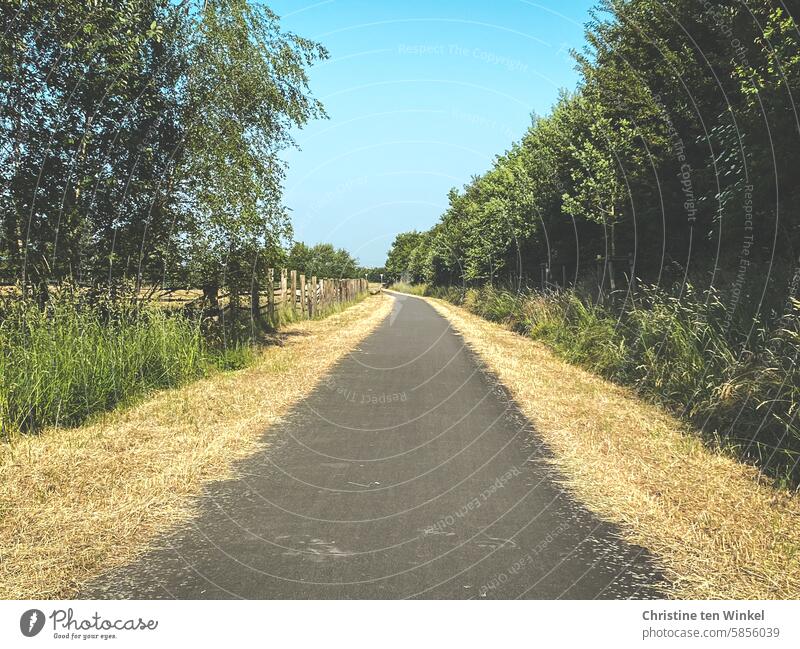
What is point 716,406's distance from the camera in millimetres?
6664

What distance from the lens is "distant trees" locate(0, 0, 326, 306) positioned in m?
7.82

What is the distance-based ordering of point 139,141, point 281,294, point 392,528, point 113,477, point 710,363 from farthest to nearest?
1. point 281,294
2. point 139,141
3. point 710,363
4. point 113,477
5. point 392,528

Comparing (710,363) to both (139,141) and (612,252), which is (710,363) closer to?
(612,252)

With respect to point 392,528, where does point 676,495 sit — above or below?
above

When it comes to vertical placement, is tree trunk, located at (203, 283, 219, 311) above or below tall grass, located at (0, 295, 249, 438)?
above

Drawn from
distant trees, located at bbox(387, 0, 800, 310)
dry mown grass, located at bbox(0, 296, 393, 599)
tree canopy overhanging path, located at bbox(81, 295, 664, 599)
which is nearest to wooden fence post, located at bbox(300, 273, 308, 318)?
distant trees, located at bbox(387, 0, 800, 310)

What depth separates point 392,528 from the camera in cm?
405

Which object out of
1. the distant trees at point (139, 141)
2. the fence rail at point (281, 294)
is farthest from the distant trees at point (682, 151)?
the fence rail at point (281, 294)

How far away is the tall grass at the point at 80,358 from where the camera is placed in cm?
637

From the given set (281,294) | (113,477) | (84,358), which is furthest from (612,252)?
(281,294)

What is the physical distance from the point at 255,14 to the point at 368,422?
31.3 ft

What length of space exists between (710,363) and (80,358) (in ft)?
24.5

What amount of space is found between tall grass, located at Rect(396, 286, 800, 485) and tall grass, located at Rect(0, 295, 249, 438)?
22.4ft

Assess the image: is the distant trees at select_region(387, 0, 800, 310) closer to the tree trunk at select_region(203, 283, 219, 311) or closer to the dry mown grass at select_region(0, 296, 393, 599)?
the dry mown grass at select_region(0, 296, 393, 599)
